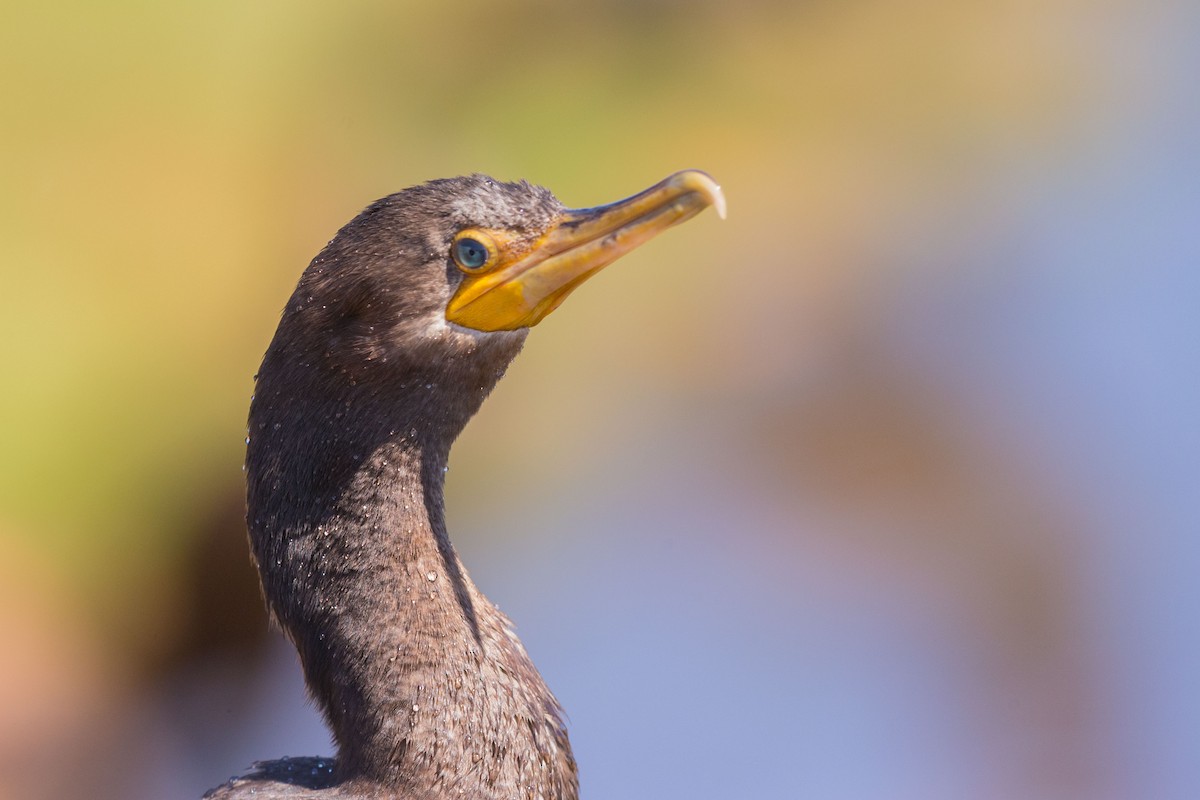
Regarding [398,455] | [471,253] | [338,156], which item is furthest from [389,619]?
[338,156]

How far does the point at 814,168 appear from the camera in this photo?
6.95 m

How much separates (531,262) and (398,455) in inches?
16.8

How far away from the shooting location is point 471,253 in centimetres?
246

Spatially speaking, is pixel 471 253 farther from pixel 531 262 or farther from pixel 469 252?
pixel 531 262

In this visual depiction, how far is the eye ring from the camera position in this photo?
2.45 metres

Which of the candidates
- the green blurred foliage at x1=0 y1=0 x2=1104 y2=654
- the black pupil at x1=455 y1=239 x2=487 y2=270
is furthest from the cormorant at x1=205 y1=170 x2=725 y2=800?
the green blurred foliage at x1=0 y1=0 x2=1104 y2=654

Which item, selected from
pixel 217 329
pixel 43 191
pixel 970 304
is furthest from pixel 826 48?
pixel 43 191

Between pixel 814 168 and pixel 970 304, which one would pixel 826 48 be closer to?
pixel 814 168

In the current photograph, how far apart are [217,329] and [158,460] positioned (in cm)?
62

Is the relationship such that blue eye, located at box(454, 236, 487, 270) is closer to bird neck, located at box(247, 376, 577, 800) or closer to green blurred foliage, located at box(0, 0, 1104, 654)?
bird neck, located at box(247, 376, 577, 800)

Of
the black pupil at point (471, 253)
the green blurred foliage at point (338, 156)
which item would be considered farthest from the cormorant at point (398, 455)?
the green blurred foliage at point (338, 156)

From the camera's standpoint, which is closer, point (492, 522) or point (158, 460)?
point (158, 460)

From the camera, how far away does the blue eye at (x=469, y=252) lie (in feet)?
8.04

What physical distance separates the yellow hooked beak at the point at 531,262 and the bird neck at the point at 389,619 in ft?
0.81
